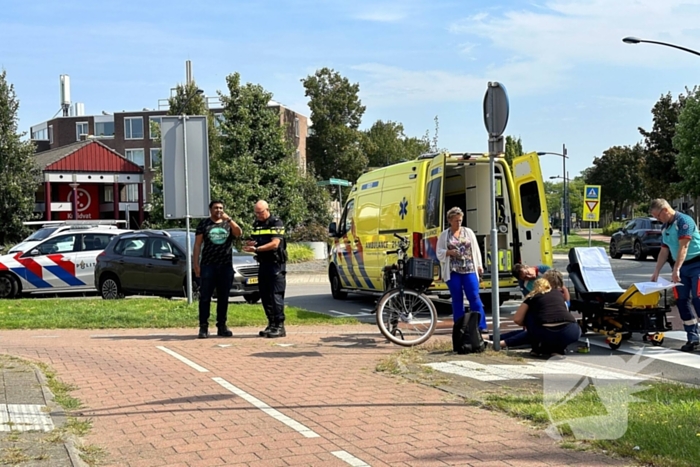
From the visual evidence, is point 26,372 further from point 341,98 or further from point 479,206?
point 341,98

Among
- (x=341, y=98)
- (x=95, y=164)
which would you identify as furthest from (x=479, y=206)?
(x=341, y=98)

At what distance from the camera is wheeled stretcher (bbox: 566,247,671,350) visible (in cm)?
966

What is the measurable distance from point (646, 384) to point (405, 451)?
2.98 metres

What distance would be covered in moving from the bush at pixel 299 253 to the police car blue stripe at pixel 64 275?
14.3m

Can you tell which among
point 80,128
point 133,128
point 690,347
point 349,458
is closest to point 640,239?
point 690,347

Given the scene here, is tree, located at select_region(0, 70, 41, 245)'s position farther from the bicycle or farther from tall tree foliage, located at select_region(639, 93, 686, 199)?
tall tree foliage, located at select_region(639, 93, 686, 199)

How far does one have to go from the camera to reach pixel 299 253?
3431 centimetres

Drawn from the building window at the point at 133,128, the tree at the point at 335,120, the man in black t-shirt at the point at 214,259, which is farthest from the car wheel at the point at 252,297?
the building window at the point at 133,128

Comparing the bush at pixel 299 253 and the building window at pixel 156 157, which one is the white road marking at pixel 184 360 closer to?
the bush at pixel 299 253

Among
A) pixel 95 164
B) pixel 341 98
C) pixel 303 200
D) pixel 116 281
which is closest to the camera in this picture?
pixel 116 281

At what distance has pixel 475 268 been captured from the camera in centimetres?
1002

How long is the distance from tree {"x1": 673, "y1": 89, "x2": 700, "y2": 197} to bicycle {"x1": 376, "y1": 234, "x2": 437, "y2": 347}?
118ft

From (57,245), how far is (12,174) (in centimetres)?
1912

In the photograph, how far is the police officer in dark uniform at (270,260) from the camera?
10.8 meters
